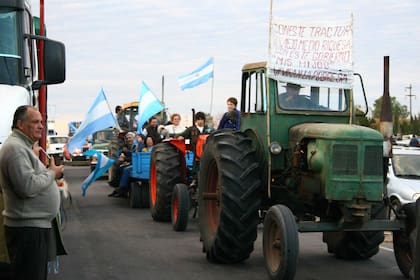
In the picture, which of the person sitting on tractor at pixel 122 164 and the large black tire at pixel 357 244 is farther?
the person sitting on tractor at pixel 122 164

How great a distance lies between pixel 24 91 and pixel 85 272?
224 cm

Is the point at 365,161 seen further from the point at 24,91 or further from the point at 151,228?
the point at 151,228

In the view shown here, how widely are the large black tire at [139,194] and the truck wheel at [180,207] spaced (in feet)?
11.6

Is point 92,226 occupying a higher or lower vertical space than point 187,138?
lower

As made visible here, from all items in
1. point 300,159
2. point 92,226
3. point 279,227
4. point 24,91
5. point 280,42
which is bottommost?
point 92,226

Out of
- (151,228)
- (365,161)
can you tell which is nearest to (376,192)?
(365,161)

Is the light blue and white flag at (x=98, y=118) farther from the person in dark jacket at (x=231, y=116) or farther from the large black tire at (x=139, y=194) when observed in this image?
the person in dark jacket at (x=231, y=116)

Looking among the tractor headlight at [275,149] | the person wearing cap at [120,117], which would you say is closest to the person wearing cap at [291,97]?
the tractor headlight at [275,149]

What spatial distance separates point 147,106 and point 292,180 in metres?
9.75

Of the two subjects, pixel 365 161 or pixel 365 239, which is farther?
Result: pixel 365 239

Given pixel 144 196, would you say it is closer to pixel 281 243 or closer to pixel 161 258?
pixel 161 258

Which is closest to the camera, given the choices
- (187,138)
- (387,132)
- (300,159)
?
(300,159)

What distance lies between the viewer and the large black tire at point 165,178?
1327 centimetres

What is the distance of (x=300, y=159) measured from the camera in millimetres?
8680
